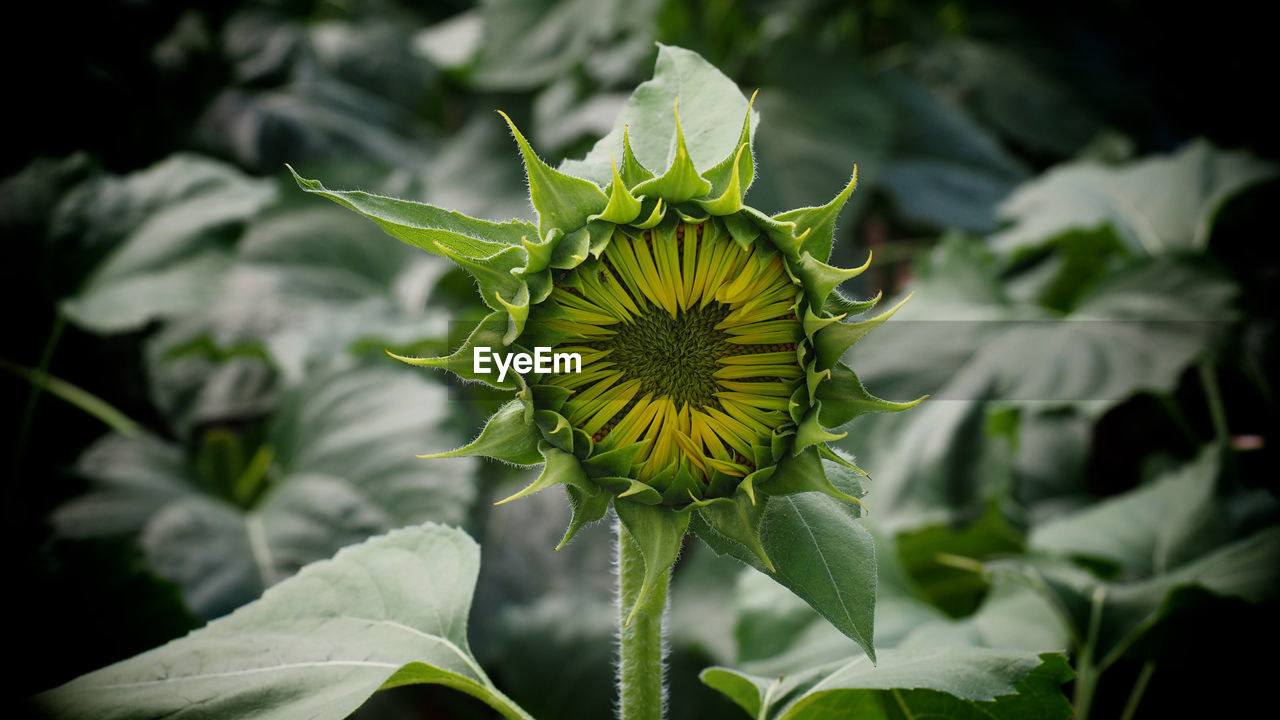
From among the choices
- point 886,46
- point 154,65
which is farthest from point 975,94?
point 154,65

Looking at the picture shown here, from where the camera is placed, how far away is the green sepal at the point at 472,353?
1.62 feet

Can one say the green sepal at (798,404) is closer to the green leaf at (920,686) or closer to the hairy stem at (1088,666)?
the green leaf at (920,686)

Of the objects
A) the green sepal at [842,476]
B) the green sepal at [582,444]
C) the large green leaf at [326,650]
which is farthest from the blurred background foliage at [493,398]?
the green sepal at [582,444]

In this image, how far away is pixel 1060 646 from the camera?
1.00 metres

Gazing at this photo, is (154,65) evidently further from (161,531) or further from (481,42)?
(161,531)

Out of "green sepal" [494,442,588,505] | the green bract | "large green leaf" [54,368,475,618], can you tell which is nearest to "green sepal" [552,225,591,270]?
the green bract

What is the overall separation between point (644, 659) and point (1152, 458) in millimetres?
1148

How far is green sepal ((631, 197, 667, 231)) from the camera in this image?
0.49 metres

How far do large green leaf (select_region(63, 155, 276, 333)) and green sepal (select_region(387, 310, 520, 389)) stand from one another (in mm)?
927

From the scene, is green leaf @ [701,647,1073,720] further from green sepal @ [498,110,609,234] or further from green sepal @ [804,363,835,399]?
green sepal @ [498,110,609,234]

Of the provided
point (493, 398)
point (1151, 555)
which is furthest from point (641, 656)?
point (493, 398)

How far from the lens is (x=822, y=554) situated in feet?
1.67

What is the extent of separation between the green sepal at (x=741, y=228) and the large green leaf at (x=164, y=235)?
102cm

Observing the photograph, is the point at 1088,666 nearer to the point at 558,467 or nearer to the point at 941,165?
the point at 558,467
